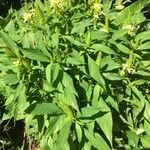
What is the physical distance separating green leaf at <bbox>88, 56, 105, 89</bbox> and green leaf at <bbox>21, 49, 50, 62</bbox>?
1.05 ft

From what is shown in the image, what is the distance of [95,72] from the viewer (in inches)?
110

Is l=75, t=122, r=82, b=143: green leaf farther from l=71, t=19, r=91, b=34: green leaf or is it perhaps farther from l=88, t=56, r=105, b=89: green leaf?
l=71, t=19, r=91, b=34: green leaf

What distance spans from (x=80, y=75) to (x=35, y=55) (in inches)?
16.8

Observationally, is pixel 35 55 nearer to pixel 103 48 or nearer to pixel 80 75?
pixel 80 75

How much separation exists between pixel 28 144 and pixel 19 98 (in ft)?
4.52

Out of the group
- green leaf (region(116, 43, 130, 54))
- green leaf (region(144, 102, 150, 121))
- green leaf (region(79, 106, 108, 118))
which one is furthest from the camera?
green leaf (region(144, 102, 150, 121))

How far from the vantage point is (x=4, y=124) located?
4219 millimetres

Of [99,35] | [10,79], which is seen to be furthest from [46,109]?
[99,35]

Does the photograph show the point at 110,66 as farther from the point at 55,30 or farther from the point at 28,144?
the point at 28,144

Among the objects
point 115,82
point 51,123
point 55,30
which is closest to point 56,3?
point 55,30

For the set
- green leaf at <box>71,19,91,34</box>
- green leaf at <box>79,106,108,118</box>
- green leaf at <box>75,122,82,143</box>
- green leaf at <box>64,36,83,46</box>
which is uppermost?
green leaf at <box>71,19,91,34</box>

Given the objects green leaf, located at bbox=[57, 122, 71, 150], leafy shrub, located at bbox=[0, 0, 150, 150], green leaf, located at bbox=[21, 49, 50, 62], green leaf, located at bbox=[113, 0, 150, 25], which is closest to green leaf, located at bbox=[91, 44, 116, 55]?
leafy shrub, located at bbox=[0, 0, 150, 150]

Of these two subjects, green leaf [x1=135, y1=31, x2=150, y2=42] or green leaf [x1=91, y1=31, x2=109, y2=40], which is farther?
green leaf [x1=135, y1=31, x2=150, y2=42]

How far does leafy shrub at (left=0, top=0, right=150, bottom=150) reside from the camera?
278cm
